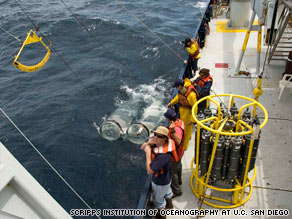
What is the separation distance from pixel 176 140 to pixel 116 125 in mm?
4024

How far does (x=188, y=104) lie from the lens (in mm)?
5582

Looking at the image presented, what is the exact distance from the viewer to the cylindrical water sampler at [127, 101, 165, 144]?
24.3ft

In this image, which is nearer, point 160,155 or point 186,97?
point 160,155

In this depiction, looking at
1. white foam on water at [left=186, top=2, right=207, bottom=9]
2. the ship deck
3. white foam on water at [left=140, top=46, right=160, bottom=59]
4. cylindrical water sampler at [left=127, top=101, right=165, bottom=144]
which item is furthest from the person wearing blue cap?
white foam on water at [left=186, top=2, right=207, bottom=9]

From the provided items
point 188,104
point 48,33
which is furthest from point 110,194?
point 48,33

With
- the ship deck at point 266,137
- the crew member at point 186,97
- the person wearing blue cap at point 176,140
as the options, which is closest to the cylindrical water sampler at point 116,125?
the ship deck at point 266,137

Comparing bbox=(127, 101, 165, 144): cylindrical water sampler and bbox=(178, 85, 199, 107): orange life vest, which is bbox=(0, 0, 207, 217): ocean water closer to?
bbox=(127, 101, 165, 144): cylindrical water sampler

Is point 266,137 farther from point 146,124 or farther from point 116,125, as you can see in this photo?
point 116,125

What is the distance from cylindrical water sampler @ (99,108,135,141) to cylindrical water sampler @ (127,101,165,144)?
0.43 meters

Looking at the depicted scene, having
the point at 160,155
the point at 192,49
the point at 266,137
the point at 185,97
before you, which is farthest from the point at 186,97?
the point at 192,49

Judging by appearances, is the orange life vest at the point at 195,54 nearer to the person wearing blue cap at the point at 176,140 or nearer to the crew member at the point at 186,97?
the crew member at the point at 186,97

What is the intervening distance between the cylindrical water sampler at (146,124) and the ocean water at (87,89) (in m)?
0.51

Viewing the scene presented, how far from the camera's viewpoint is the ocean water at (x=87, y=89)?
25.6ft

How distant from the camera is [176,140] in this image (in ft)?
13.8
